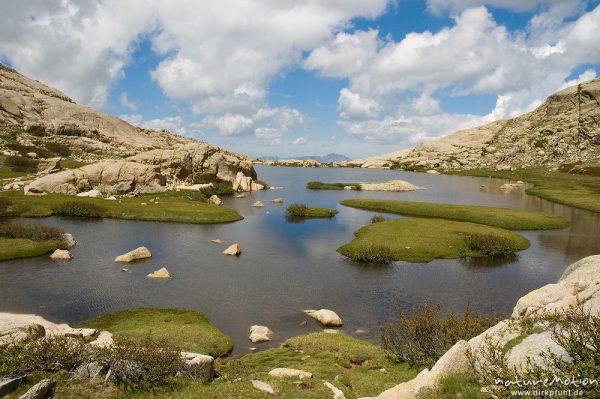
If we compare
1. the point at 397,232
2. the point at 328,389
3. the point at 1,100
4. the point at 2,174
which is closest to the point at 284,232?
the point at 397,232

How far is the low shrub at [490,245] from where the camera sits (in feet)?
211

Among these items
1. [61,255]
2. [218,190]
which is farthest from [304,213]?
[61,255]

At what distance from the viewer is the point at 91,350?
21.6 m

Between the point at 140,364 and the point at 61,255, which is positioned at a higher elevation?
the point at 140,364

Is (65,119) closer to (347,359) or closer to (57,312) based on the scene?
(57,312)

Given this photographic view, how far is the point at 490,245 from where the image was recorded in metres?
64.9

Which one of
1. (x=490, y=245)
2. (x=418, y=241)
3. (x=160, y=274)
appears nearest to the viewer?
(x=160, y=274)

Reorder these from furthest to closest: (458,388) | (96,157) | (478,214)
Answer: (96,157) < (478,214) < (458,388)

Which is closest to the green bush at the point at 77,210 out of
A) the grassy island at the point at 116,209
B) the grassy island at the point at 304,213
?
the grassy island at the point at 116,209

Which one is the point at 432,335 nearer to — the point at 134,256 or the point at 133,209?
the point at 134,256

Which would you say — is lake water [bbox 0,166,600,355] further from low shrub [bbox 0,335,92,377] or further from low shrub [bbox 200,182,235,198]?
low shrub [bbox 200,182,235,198]

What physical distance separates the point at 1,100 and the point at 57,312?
170925 millimetres

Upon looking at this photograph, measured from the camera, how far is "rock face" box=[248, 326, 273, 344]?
113 feet

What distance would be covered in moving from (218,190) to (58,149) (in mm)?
67417
